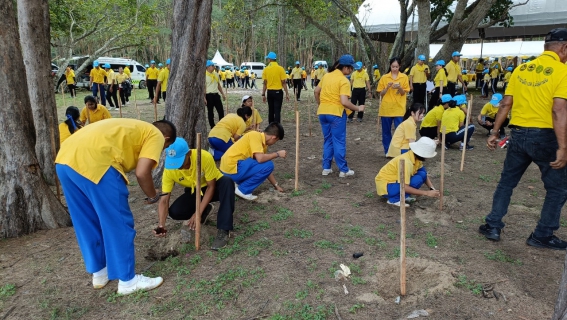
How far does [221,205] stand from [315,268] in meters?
1.14

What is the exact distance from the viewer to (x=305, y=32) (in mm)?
38875

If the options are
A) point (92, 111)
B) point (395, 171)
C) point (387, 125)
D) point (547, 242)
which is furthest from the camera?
point (387, 125)

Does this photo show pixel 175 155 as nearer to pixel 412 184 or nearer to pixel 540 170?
pixel 412 184

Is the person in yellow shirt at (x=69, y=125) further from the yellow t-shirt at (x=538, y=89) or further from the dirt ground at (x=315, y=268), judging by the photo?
the yellow t-shirt at (x=538, y=89)

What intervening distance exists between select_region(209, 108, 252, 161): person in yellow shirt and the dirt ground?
1421mm

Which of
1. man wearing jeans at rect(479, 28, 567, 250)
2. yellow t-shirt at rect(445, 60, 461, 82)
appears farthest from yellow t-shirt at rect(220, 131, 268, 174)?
yellow t-shirt at rect(445, 60, 461, 82)

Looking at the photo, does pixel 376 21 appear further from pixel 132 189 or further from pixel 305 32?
pixel 305 32

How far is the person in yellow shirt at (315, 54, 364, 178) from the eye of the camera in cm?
545

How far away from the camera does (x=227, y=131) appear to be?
5.96m

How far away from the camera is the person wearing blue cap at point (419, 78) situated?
33.8ft

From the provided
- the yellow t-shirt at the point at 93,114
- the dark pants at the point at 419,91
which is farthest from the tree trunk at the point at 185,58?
the dark pants at the point at 419,91

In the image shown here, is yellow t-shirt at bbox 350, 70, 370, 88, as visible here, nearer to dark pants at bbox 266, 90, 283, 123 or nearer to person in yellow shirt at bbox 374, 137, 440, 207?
dark pants at bbox 266, 90, 283, 123

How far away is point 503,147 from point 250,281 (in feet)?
22.6

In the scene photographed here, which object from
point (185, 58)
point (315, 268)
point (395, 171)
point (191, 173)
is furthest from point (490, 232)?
point (185, 58)
